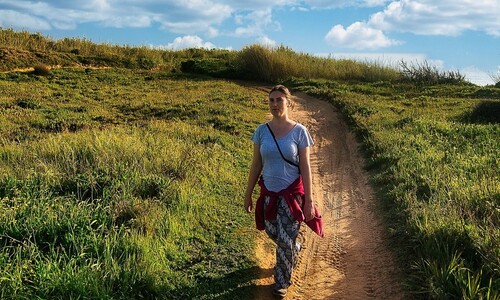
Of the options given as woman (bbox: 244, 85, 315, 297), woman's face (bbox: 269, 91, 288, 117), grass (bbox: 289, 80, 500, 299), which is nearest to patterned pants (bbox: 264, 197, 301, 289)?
woman (bbox: 244, 85, 315, 297)

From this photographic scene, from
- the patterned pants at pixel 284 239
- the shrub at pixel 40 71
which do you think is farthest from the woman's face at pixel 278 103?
the shrub at pixel 40 71

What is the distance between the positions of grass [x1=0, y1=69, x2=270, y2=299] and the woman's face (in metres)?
1.78

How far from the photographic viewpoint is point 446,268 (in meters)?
4.19

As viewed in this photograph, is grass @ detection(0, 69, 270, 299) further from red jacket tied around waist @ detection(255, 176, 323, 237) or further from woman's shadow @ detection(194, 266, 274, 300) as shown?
red jacket tied around waist @ detection(255, 176, 323, 237)

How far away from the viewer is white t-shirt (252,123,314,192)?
4.33 metres

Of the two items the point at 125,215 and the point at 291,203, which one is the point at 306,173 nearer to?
the point at 291,203

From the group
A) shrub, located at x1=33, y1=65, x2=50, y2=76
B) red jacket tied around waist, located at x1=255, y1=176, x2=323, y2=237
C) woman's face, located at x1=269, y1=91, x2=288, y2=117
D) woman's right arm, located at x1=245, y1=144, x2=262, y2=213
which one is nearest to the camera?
woman's face, located at x1=269, y1=91, x2=288, y2=117

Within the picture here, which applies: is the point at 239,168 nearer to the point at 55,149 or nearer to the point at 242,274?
the point at 55,149

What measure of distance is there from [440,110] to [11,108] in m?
13.6

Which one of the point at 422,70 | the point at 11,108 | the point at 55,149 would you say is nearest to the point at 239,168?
the point at 55,149

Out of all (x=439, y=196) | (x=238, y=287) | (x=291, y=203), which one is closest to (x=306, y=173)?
(x=291, y=203)

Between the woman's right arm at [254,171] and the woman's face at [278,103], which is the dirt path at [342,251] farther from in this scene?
the woman's face at [278,103]

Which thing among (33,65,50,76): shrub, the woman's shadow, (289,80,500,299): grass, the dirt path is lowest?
the woman's shadow

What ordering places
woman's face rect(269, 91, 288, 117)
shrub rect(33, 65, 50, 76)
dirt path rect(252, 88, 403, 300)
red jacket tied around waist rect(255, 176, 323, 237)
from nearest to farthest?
woman's face rect(269, 91, 288, 117) < red jacket tied around waist rect(255, 176, 323, 237) < dirt path rect(252, 88, 403, 300) < shrub rect(33, 65, 50, 76)
